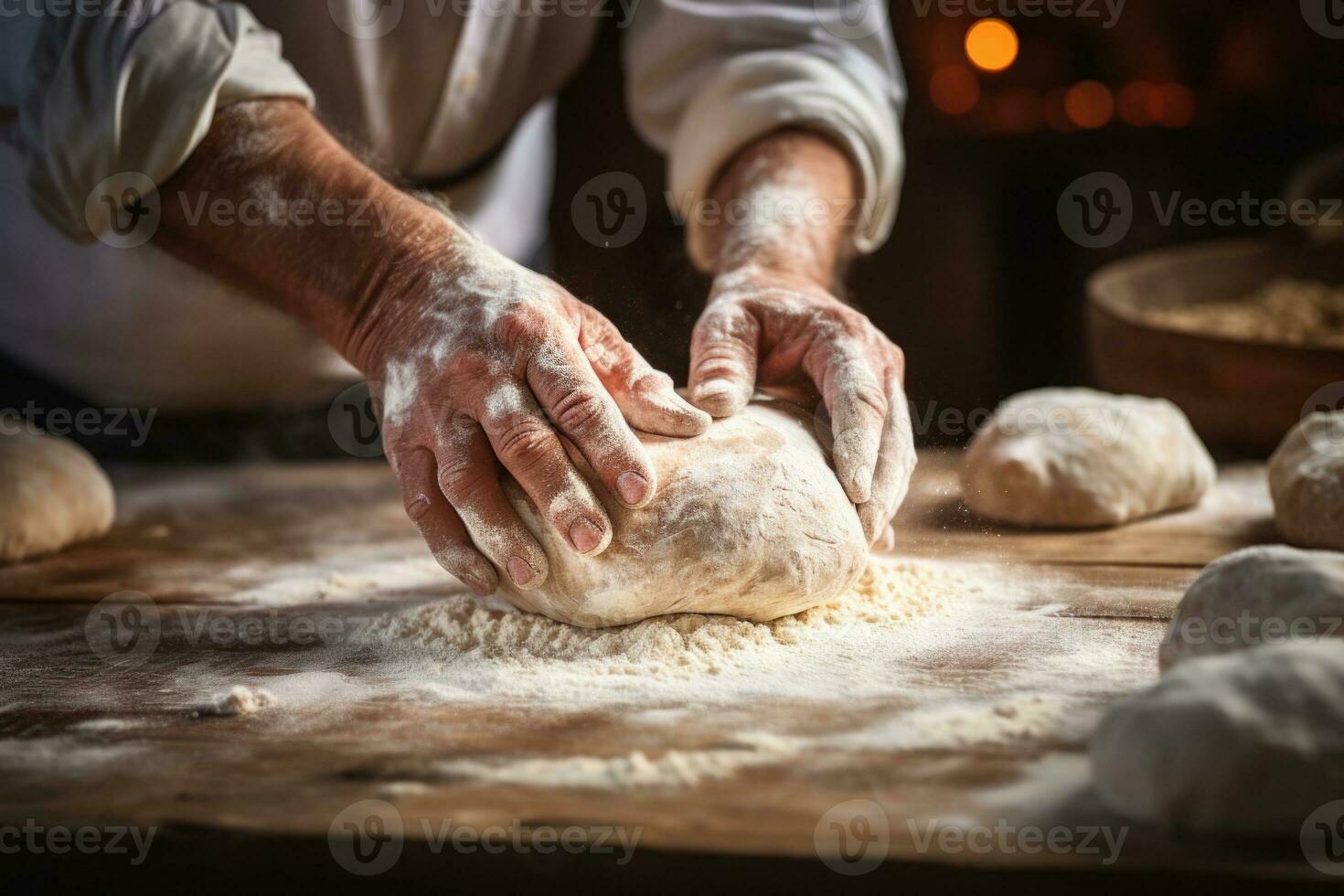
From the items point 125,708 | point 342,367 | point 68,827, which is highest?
point 68,827

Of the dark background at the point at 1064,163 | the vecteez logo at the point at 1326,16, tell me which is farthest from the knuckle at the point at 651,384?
the vecteez logo at the point at 1326,16

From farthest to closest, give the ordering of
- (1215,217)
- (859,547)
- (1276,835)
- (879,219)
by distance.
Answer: (1215,217) < (879,219) < (859,547) < (1276,835)

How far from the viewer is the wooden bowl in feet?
6.62

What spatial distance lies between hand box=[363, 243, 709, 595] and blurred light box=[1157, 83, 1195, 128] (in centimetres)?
339

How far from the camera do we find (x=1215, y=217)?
13.1 ft

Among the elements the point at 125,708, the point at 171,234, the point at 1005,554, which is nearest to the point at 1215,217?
the point at 1005,554

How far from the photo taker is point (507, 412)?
4.33 ft

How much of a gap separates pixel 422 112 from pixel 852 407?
4.19 feet

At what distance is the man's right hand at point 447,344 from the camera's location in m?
1.31

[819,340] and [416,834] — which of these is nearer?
[416,834]

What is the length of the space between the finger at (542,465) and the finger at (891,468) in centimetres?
35

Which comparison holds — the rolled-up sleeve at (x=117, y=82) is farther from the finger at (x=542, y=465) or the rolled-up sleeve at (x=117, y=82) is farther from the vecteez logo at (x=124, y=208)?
the finger at (x=542, y=465)

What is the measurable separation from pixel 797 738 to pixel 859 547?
1.13 ft

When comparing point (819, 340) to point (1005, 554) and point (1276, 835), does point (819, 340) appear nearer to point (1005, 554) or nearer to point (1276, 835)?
point (1005, 554)
